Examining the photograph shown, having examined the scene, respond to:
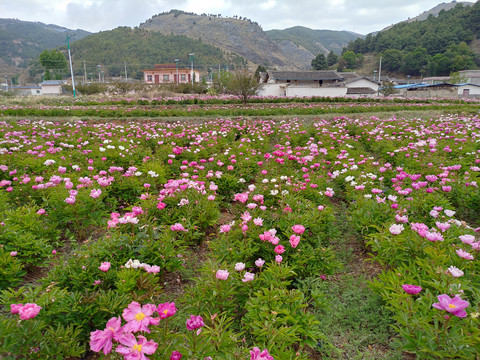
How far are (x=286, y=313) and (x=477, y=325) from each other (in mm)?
984

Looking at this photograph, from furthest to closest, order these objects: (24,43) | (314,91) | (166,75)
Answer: (24,43), (166,75), (314,91)

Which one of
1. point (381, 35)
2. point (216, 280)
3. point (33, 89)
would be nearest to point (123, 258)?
point (216, 280)

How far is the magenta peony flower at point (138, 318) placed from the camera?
4.00 feet

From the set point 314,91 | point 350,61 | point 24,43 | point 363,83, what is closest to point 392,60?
point 350,61

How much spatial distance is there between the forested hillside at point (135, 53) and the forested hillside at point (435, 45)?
53.9 meters

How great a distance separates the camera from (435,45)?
74.6 meters

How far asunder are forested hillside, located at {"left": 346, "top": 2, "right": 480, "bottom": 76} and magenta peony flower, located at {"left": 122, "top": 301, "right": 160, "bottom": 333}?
273 feet

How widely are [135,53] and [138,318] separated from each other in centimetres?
11065

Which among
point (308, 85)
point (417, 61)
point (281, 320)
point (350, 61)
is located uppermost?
point (350, 61)

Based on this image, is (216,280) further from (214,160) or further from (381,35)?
(381,35)

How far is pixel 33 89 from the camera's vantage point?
68.2m

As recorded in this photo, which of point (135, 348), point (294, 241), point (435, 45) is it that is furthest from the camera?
point (435, 45)

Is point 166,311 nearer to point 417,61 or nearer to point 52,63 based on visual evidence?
point 417,61

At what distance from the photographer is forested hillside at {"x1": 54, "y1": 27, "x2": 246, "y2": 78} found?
285 ft
